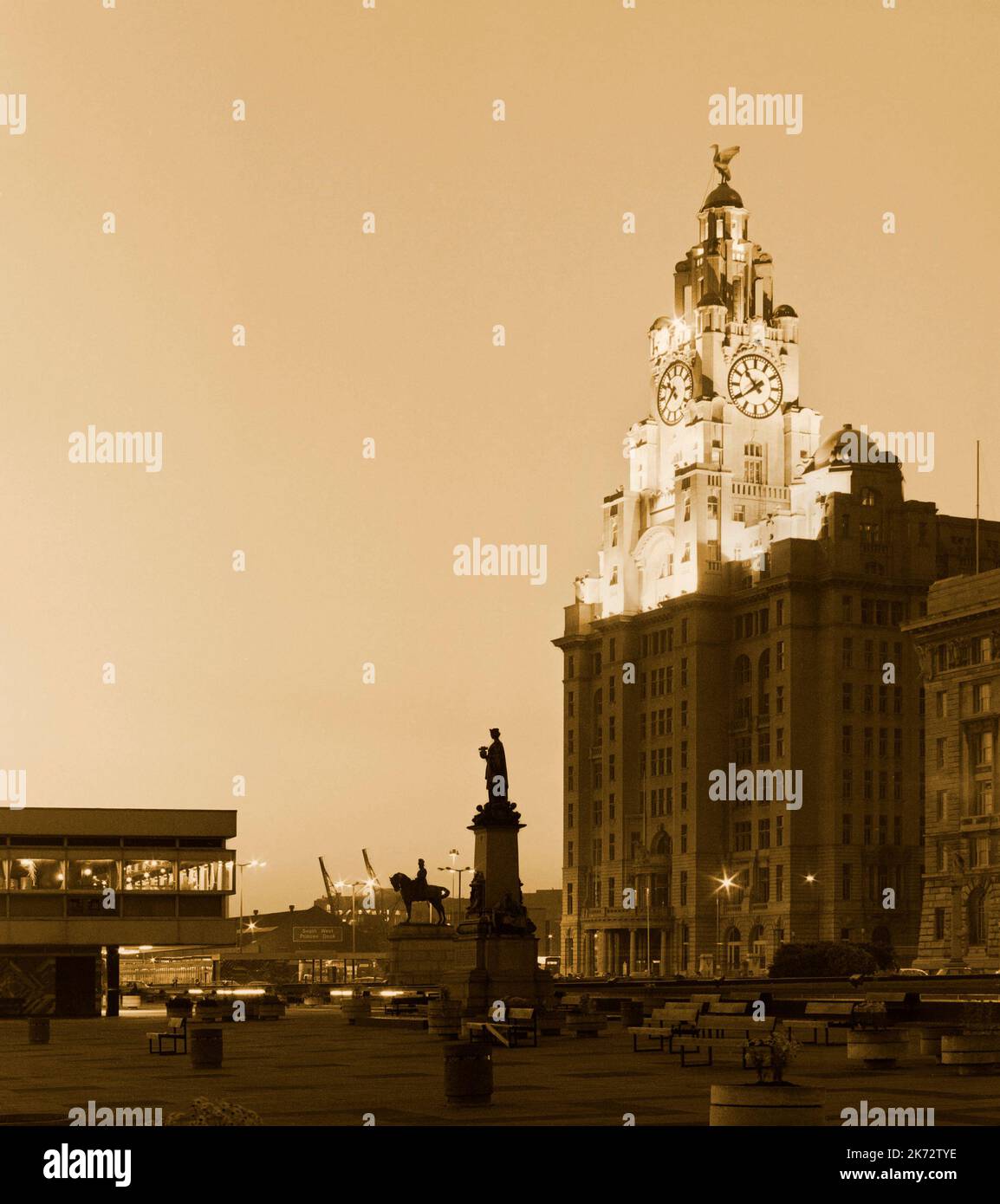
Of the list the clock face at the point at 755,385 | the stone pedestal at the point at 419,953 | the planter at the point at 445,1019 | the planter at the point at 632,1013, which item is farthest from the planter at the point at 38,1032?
the clock face at the point at 755,385

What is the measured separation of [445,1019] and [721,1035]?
9.08 meters

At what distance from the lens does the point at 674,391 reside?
187 meters

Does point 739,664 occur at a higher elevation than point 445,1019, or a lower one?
higher

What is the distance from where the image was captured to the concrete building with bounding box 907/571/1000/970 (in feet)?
391

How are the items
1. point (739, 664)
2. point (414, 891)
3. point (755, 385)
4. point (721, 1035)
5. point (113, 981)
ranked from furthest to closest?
1. point (755, 385)
2. point (739, 664)
3. point (113, 981)
4. point (414, 891)
5. point (721, 1035)

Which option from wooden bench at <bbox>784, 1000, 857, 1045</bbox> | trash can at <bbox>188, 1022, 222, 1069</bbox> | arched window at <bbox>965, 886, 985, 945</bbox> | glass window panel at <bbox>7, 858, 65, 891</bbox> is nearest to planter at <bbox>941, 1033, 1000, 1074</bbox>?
wooden bench at <bbox>784, 1000, 857, 1045</bbox>

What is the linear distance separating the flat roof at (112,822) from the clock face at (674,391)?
11186 centimetres

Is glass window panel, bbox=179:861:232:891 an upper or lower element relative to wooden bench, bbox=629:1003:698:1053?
upper

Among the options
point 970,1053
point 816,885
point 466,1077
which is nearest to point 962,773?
point 816,885

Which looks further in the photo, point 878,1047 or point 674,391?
point 674,391

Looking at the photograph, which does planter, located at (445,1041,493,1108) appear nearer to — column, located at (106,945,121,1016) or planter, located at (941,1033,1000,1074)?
planter, located at (941,1033,1000,1074)

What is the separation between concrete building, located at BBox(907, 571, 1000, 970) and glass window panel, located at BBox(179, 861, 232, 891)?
54219 millimetres

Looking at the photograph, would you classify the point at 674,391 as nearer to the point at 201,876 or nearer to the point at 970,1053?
the point at 201,876
